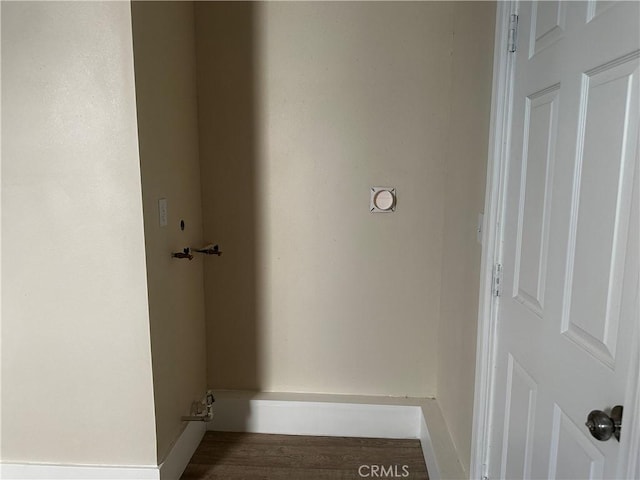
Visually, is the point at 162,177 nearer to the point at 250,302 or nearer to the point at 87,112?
the point at 87,112

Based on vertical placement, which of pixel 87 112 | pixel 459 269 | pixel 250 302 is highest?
pixel 87 112

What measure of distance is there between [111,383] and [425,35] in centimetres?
199

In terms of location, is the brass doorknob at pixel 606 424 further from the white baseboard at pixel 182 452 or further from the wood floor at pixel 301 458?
the white baseboard at pixel 182 452

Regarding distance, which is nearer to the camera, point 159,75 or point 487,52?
point 487,52

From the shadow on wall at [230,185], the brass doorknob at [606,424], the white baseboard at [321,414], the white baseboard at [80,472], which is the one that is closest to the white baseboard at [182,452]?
the white baseboard at [80,472]

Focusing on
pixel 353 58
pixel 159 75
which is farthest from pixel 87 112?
pixel 353 58

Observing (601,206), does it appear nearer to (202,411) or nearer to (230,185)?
(230,185)

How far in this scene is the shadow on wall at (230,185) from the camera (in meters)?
2.10

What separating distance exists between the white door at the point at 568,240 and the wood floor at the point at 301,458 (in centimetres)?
73

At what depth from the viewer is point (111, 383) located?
172 cm

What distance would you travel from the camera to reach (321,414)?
225 cm

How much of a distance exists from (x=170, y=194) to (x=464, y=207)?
1.19 meters

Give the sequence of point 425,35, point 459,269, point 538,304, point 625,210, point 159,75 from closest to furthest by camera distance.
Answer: point 625,210 < point 538,304 < point 159,75 < point 459,269 < point 425,35

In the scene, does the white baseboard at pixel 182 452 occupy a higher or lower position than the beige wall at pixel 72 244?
lower
